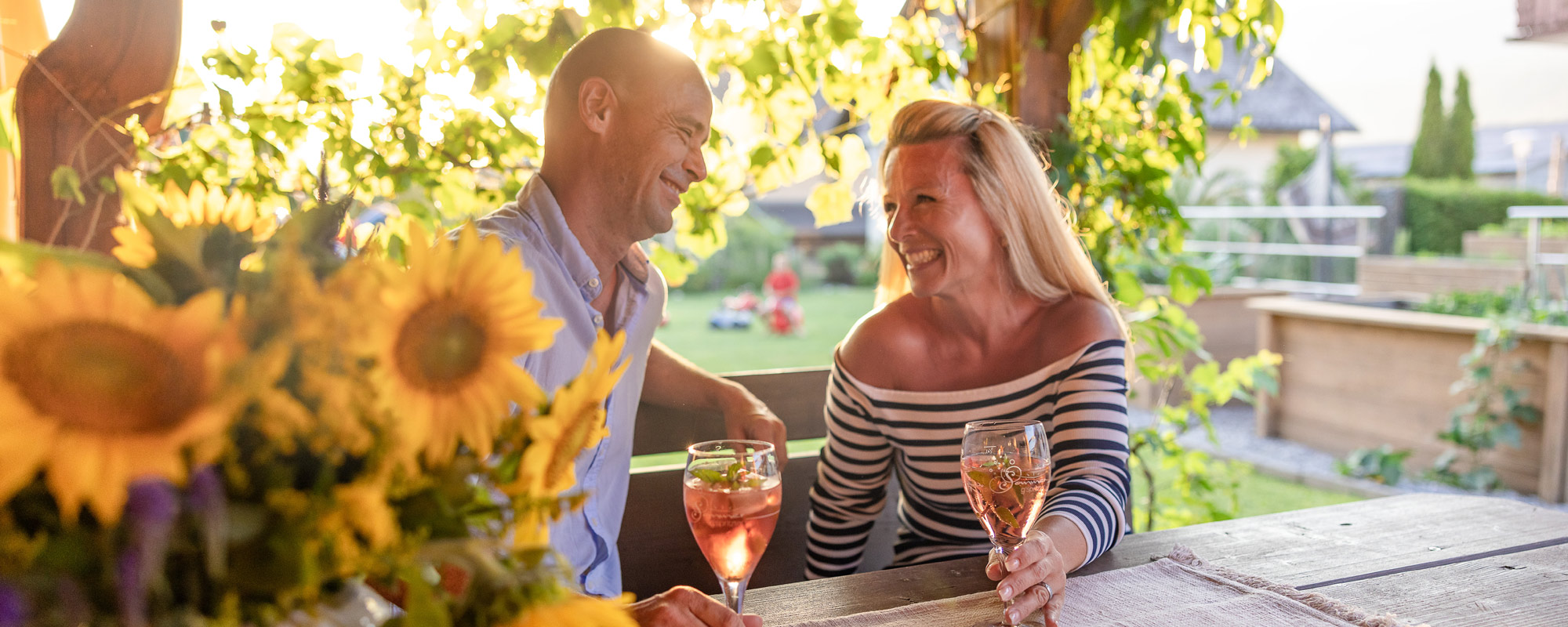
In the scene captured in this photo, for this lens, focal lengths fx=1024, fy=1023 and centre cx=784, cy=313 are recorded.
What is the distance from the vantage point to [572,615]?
0.43 meters

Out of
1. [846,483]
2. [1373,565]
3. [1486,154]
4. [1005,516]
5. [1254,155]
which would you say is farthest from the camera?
[1486,154]

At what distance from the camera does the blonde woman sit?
1837mm

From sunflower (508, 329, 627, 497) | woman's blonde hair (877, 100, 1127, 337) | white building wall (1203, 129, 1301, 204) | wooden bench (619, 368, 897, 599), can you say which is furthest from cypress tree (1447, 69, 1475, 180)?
sunflower (508, 329, 627, 497)

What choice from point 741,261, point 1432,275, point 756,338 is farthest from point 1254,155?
point 756,338

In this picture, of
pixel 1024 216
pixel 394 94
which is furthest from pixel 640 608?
pixel 394 94

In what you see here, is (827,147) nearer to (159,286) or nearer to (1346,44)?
(159,286)

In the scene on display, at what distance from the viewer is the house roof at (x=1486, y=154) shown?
31.2m

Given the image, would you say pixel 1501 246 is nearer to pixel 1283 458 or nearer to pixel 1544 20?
pixel 1283 458

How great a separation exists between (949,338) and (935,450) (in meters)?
0.24

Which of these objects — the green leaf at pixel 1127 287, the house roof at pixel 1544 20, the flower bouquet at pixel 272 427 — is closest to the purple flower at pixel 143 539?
the flower bouquet at pixel 272 427

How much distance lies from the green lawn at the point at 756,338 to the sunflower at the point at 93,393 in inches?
307

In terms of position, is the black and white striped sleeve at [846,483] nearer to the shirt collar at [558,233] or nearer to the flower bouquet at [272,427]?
the shirt collar at [558,233]

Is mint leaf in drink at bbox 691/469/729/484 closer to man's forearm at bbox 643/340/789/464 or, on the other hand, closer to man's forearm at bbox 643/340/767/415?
man's forearm at bbox 643/340/789/464

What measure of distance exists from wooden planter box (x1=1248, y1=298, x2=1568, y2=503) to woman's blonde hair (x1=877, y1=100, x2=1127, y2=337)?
3990mm
